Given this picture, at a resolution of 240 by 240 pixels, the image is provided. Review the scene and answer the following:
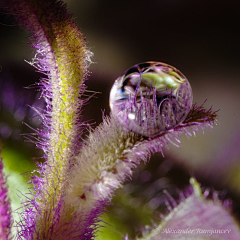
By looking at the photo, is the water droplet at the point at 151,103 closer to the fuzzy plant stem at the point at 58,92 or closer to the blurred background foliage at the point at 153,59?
the fuzzy plant stem at the point at 58,92

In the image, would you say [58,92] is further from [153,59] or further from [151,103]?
[153,59]

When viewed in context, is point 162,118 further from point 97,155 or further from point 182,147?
point 182,147

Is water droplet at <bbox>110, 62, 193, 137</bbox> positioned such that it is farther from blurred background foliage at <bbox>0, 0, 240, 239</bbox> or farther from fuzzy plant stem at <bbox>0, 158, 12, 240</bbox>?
blurred background foliage at <bbox>0, 0, 240, 239</bbox>

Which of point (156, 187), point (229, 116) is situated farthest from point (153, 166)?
point (229, 116)

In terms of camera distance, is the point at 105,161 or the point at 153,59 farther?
the point at 153,59

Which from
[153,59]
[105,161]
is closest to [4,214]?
[105,161]

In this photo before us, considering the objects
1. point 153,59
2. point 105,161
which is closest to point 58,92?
point 105,161

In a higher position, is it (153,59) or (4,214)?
(153,59)

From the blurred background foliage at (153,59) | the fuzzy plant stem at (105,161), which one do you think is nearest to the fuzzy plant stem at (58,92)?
the fuzzy plant stem at (105,161)
